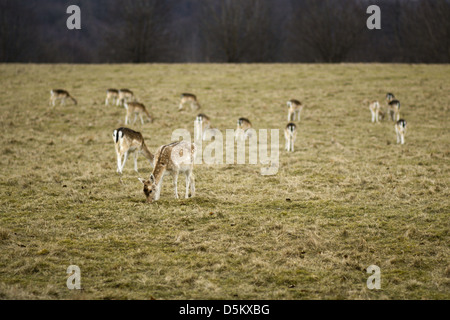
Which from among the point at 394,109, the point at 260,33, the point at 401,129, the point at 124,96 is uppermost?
the point at 260,33

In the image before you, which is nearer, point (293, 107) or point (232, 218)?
point (232, 218)

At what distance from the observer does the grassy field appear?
6.21 metres

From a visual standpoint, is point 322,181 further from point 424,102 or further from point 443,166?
point 424,102

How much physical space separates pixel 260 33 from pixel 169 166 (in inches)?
2438

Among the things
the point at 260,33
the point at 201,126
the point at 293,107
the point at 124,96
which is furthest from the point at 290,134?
the point at 260,33

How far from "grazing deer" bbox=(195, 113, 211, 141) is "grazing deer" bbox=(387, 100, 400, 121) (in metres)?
11.2

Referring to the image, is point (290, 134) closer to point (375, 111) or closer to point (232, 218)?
point (375, 111)

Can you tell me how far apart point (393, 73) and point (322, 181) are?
26.5 meters

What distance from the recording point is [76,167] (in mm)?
14055

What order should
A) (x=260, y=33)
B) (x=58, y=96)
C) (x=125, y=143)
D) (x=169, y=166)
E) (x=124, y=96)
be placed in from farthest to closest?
(x=260, y=33) → (x=124, y=96) → (x=58, y=96) → (x=125, y=143) → (x=169, y=166)

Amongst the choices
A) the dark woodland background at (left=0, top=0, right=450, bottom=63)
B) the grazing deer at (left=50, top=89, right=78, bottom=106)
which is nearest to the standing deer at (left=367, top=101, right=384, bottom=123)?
the grazing deer at (left=50, top=89, right=78, bottom=106)

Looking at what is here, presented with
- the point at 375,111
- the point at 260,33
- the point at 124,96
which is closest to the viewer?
the point at 375,111

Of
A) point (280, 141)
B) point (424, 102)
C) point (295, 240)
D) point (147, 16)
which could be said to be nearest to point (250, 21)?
point (147, 16)

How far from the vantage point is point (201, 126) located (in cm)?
2006
